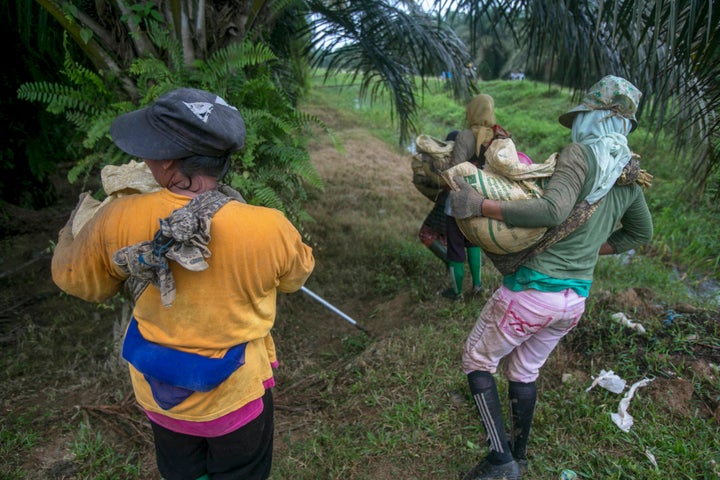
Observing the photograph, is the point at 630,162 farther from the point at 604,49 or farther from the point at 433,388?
the point at 604,49

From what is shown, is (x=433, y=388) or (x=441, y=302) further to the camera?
(x=441, y=302)

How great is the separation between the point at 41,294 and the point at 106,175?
11.5 feet

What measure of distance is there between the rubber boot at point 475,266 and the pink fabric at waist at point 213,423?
110 inches

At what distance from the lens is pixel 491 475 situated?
224 cm

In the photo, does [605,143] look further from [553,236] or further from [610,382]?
[610,382]

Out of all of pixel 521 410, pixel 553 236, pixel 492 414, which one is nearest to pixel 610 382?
pixel 521 410

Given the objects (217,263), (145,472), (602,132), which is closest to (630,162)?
(602,132)

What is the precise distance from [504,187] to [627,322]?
208cm

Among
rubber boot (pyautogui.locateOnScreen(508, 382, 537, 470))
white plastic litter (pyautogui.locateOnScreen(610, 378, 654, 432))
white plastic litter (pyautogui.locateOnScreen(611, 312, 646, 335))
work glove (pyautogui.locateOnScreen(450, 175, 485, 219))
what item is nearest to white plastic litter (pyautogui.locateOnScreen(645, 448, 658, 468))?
white plastic litter (pyautogui.locateOnScreen(610, 378, 654, 432))

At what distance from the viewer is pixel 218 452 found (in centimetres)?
165

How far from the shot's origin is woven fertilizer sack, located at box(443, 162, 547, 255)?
191 centimetres

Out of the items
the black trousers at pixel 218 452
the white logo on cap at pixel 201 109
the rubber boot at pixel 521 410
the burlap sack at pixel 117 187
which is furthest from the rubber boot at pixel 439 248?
the white logo on cap at pixel 201 109

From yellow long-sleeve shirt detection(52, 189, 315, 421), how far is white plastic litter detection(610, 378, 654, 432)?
81.2 inches

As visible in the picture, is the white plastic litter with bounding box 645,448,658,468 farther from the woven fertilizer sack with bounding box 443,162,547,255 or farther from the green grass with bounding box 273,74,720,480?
the woven fertilizer sack with bounding box 443,162,547,255
